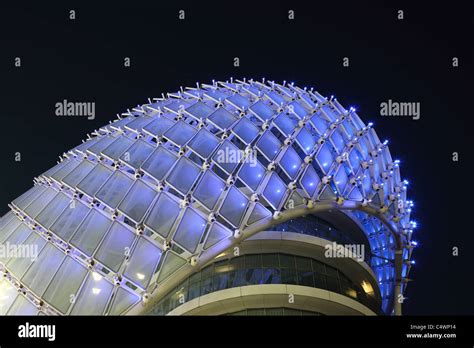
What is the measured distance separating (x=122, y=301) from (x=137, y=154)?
722cm

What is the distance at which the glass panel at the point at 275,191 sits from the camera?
81.8 feet

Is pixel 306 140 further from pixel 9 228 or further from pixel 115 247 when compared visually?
A: pixel 9 228

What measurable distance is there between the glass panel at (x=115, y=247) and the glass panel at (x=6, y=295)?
4.00m

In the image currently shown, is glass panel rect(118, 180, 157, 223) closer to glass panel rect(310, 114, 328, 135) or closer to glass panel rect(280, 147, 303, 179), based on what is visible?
glass panel rect(280, 147, 303, 179)

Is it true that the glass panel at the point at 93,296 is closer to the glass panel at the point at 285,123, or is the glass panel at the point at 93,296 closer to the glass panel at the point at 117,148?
the glass panel at the point at 117,148

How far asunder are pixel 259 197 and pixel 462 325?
31.7ft

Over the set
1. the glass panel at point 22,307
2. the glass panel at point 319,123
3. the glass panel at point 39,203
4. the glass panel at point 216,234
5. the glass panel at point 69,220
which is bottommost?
the glass panel at point 22,307

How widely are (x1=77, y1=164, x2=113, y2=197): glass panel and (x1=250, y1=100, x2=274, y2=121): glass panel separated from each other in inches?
300

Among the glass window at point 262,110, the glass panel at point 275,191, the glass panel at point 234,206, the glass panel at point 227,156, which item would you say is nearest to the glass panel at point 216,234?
the glass panel at point 234,206

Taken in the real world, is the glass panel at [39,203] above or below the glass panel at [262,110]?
below

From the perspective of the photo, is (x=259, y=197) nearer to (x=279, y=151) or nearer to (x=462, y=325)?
(x=279, y=151)

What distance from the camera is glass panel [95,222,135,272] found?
22.7m

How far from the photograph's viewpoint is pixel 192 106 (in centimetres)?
2992

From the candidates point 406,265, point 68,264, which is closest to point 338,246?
point 406,265
